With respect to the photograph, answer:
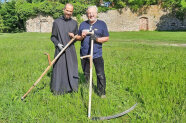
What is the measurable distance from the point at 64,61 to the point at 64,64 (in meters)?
0.07

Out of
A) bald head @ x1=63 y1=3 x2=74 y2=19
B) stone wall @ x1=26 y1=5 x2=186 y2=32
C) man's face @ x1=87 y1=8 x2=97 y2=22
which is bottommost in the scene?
man's face @ x1=87 y1=8 x2=97 y2=22

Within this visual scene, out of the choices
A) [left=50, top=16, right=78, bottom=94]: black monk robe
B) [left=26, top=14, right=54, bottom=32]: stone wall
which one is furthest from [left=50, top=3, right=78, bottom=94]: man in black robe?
[left=26, top=14, right=54, bottom=32]: stone wall

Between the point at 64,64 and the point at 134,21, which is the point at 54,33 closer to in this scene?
the point at 64,64

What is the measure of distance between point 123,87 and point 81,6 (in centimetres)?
2859

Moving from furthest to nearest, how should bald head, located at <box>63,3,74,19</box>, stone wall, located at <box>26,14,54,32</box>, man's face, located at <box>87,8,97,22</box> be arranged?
stone wall, located at <box>26,14,54,32</box>, bald head, located at <box>63,3,74,19</box>, man's face, located at <box>87,8,97,22</box>

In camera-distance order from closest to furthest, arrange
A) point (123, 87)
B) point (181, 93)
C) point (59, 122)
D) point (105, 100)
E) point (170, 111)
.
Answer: point (59, 122) → point (170, 111) → point (105, 100) → point (181, 93) → point (123, 87)

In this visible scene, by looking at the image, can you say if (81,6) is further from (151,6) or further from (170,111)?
(170,111)

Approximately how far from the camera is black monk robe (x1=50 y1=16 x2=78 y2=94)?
393 centimetres

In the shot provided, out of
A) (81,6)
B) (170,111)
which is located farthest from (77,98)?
(81,6)

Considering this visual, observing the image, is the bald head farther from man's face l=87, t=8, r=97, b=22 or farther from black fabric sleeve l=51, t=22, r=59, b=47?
man's face l=87, t=8, r=97, b=22

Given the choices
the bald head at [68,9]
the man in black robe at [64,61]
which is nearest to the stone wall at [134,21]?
the man in black robe at [64,61]

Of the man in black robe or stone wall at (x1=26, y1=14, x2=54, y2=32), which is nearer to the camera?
the man in black robe

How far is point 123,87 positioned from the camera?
4.52 m

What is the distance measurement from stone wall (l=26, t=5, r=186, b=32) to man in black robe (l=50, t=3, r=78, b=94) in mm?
28649
